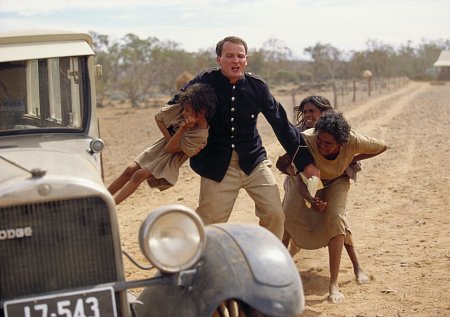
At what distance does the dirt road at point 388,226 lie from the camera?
568 centimetres

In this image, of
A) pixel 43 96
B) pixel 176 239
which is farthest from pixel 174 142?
pixel 176 239

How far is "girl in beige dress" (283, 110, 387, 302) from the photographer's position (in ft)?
19.0

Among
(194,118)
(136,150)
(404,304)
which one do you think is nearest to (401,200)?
(404,304)

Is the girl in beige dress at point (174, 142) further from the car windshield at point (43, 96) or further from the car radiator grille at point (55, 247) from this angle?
the car radiator grille at point (55, 247)

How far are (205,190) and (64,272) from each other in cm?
210

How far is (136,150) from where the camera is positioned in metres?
16.0

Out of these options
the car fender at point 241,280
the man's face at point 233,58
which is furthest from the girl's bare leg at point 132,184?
the car fender at point 241,280

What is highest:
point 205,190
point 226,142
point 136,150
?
point 226,142

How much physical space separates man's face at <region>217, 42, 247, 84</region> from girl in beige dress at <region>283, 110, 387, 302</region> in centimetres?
76

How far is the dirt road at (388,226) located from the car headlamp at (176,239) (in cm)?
188

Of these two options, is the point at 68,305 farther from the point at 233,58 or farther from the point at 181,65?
the point at 181,65

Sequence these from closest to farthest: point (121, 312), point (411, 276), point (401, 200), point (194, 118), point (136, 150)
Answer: point (121, 312)
point (194, 118)
point (411, 276)
point (401, 200)
point (136, 150)

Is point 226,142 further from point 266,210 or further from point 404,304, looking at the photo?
point 404,304

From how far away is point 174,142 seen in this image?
5.46 metres
